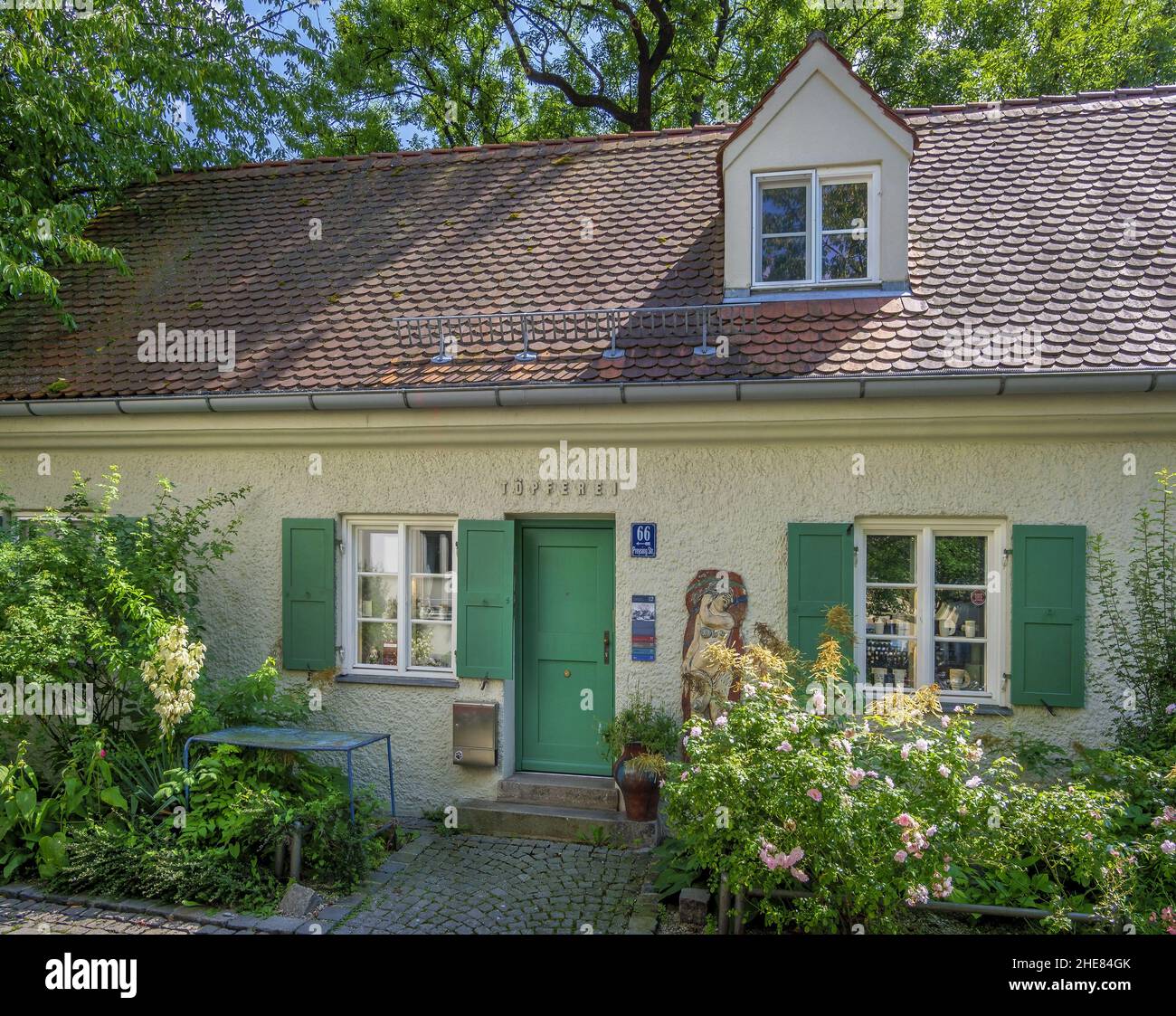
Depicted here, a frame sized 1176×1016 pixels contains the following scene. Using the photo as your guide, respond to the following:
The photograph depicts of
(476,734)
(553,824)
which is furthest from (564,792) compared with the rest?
(476,734)

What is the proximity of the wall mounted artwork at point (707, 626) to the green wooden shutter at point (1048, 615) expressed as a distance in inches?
75.7

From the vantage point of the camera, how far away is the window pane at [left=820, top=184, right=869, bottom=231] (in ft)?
23.2

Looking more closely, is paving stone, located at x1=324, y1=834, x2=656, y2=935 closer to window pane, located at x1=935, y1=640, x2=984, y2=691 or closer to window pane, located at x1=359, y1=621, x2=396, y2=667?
window pane, located at x1=359, y1=621, x2=396, y2=667

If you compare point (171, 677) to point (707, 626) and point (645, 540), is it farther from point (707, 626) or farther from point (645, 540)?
point (707, 626)

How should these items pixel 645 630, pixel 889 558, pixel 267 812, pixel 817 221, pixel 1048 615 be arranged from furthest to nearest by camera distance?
pixel 817 221 → pixel 645 630 → pixel 889 558 → pixel 1048 615 → pixel 267 812

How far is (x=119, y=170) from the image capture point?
9.58 meters

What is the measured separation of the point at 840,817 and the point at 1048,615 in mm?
2934

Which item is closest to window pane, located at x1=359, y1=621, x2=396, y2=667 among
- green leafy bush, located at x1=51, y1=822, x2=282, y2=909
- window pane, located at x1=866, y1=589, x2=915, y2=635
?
green leafy bush, located at x1=51, y1=822, x2=282, y2=909

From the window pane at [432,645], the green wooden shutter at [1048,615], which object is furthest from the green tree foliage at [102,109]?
the green wooden shutter at [1048,615]

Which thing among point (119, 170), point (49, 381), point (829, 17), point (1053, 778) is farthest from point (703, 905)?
point (829, 17)

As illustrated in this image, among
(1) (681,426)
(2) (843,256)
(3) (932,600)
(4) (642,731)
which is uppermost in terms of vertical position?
(2) (843,256)

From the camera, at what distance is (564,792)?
6.55 metres

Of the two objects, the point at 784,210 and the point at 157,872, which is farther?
the point at 784,210
